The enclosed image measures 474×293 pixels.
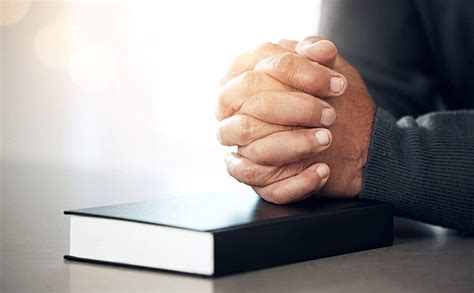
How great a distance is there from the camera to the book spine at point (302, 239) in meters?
0.70

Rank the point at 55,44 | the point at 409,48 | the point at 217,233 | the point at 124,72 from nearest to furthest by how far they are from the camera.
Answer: the point at 217,233, the point at 409,48, the point at 124,72, the point at 55,44

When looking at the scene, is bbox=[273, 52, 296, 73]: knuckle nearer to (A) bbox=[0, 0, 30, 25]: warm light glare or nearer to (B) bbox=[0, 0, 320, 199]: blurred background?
(B) bbox=[0, 0, 320, 199]: blurred background

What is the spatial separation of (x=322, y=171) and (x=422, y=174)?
0.54ft

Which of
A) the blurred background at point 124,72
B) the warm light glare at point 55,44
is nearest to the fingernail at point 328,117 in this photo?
the blurred background at point 124,72

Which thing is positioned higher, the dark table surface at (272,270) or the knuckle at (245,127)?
the knuckle at (245,127)

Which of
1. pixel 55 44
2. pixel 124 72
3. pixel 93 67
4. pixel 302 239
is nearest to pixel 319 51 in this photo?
pixel 302 239

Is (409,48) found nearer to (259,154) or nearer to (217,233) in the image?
(259,154)

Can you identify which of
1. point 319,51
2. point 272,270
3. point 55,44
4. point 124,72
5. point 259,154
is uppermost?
point 55,44

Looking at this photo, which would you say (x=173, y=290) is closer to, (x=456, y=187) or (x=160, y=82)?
(x=456, y=187)

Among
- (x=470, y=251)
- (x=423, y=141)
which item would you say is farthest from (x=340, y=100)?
(x=470, y=251)

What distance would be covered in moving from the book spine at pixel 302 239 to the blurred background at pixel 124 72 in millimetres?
1564

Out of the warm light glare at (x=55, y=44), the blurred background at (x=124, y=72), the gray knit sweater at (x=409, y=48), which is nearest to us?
the gray knit sweater at (x=409, y=48)

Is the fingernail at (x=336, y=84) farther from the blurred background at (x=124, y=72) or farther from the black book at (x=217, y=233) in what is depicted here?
the blurred background at (x=124, y=72)

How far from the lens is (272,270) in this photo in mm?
734
